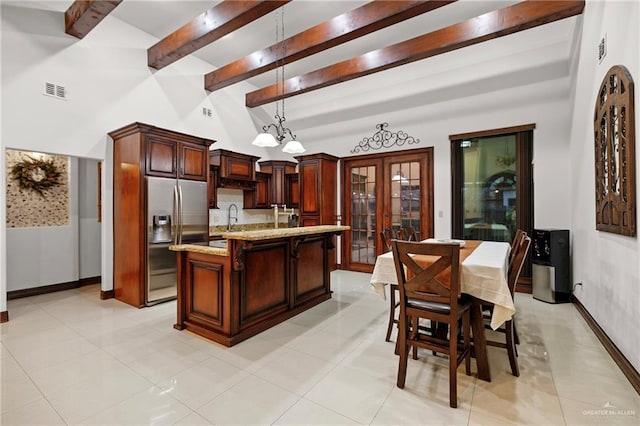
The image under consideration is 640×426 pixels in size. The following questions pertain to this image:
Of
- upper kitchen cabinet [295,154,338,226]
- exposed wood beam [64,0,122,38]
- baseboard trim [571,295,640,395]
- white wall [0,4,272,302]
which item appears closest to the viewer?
baseboard trim [571,295,640,395]

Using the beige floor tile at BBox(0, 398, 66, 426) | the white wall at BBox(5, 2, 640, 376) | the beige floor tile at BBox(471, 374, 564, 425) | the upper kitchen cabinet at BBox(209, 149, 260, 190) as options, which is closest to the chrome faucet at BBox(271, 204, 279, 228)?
the upper kitchen cabinet at BBox(209, 149, 260, 190)

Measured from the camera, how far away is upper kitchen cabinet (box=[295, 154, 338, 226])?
19.4ft

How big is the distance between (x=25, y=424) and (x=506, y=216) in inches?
224

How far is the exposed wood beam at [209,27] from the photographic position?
335 centimetres

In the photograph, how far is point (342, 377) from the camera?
86.3 inches

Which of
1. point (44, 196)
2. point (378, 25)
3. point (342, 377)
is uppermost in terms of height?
point (378, 25)

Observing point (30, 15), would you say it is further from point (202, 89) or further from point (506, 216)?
point (506, 216)

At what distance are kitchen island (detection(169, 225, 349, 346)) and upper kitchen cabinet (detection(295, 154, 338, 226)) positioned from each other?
223 centimetres

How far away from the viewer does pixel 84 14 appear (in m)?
3.40

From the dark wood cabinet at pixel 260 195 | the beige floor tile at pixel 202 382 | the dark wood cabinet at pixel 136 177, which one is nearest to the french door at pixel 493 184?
the dark wood cabinet at pixel 260 195

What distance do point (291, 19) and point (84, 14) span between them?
2518 mm

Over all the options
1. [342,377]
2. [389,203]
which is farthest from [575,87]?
[342,377]

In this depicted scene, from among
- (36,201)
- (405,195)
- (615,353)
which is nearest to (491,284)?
(615,353)

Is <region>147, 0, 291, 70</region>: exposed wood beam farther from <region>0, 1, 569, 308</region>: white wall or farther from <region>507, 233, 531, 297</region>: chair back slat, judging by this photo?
<region>507, 233, 531, 297</region>: chair back slat
